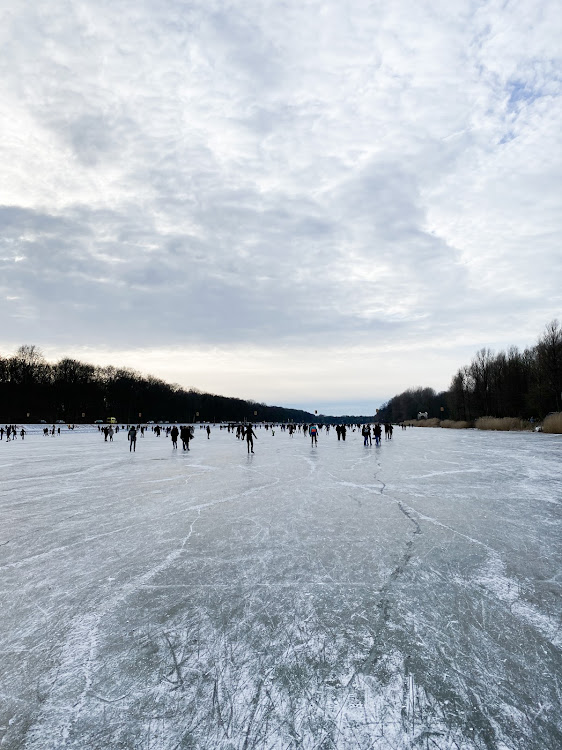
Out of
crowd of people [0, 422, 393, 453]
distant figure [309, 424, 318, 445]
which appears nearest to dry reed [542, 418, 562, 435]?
crowd of people [0, 422, 393, 453]

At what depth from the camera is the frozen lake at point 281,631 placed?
6.35ft

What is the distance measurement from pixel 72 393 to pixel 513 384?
8052 cm

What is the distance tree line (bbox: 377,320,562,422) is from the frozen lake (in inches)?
2108

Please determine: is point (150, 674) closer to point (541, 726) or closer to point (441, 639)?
point (441, 639)

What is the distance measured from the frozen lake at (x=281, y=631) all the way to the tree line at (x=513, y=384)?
176 ft

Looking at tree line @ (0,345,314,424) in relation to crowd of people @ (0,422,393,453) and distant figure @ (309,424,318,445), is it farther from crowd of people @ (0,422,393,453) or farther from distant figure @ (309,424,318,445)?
distant figure @ (309,424,318,445)

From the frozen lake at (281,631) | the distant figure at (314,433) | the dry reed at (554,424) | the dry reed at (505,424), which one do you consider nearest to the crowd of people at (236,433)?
the distant figure at (314,433)

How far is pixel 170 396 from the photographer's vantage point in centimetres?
10912

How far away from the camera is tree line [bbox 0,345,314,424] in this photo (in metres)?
72.5

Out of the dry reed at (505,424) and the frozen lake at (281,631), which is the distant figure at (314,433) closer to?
the frozen lake at (281,631)

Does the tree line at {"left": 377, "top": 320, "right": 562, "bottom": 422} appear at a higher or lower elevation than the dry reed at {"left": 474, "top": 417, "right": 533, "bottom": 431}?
higher

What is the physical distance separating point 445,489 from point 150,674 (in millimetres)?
7755

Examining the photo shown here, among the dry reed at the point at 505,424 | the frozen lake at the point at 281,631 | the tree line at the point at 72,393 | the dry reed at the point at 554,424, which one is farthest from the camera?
the tree line at the point at 72,393

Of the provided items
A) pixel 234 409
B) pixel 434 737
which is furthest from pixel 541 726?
pixel 234 409
